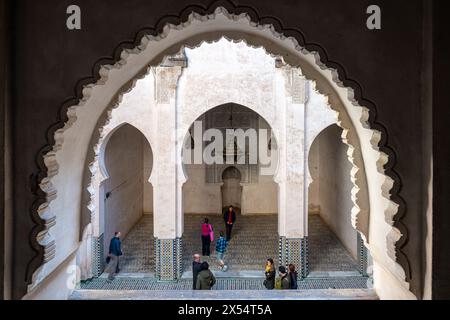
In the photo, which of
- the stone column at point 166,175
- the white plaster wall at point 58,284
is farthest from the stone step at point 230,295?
the stone column at point 166,175

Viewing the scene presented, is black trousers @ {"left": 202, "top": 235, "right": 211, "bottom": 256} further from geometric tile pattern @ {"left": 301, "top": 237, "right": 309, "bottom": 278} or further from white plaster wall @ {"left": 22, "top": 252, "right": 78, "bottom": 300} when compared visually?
white plaster wall @ {"left": 22, "top": 252, "right": 78, "bottom": 300}

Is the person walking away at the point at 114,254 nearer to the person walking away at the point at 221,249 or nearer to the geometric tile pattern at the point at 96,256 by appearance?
the geometric tile pattern at the point at 96,256

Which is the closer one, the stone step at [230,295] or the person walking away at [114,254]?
the stone step at [230,295]

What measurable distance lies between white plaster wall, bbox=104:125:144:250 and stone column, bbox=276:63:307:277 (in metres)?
3.64

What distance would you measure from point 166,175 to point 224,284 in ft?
7.43

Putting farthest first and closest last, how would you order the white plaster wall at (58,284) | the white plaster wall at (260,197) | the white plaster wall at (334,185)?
the white plaster wall at (260,197) → the white plaster wall at (334,185) → the white plaster wall at (58,284)

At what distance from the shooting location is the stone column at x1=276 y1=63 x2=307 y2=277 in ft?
29.2

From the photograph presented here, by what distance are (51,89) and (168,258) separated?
22.4 ft

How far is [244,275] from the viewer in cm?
900

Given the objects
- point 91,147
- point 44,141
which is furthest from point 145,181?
point 44,141

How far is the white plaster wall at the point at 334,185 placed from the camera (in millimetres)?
10531

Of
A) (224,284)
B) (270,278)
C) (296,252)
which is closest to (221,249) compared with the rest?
(224,284)

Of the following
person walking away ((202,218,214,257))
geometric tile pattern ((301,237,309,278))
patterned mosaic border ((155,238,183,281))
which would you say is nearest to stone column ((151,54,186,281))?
patterned mosaic border ((155,238,183,281))

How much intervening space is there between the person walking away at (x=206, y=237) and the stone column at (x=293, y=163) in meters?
1.64
